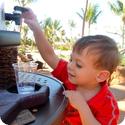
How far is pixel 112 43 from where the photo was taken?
111 centimetres

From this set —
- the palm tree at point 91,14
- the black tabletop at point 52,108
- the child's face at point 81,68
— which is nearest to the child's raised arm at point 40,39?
the black tabletop at point 52,108

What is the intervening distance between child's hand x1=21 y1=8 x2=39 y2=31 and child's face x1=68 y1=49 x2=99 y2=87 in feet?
0.95

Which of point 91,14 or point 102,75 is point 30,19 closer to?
point 102,75

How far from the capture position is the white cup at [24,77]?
1077 millimetres

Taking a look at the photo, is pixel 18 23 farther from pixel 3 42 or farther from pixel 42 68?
pixel 42 68

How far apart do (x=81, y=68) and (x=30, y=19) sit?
34 cm

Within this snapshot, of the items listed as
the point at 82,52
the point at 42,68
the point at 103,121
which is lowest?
the point at 42,68

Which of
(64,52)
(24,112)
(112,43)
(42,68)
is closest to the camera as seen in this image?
(24,112)

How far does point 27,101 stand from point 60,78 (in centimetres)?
46

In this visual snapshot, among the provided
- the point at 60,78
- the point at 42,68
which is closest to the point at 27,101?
the point at 60,78

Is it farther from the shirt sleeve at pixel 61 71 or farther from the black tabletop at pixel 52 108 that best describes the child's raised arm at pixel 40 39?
the black tabletop at pixel 52 108

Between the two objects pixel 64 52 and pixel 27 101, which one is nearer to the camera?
pixel 27 101

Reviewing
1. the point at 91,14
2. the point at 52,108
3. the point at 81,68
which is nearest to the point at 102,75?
the point at 81,68

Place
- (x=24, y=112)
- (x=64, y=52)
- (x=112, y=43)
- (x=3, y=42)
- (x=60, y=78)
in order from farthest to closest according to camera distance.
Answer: (x=64, y=52), (x=60, y=78), (x=112, y=43), (x=3, y=42), (x=24, y=112)
